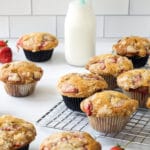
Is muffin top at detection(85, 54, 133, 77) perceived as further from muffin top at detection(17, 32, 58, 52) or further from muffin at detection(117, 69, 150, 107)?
muffin top at detection(17, 32, 58, 52)

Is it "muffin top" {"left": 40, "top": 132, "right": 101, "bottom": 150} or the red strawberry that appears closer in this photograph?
"muffin top" {"left": 40, "top": 132, "right": 101, "bottom": 150}

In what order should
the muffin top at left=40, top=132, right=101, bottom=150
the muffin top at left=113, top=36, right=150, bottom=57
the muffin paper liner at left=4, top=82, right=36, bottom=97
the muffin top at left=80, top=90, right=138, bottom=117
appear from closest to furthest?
the muffin top at left=40, top=132, right=101, bottom=150
the muffin top at left=80, top=90, right=138, bottom=117
the muffin paper liner at left=4, top=82, right=36, bottom=97
the muffin top at left=113, top=36, right=150, bottom=57

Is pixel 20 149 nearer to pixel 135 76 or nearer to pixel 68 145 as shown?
pixel 68 145

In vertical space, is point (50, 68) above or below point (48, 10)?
below

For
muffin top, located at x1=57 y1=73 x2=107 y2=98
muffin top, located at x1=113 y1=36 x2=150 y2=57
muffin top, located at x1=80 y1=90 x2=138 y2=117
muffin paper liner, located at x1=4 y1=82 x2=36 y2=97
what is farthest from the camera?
muffin top, located at x1=113 y1=36 x2=150 y2=57

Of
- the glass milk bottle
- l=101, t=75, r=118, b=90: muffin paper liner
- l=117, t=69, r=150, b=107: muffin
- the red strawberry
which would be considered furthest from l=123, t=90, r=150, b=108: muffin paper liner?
the red strawberry

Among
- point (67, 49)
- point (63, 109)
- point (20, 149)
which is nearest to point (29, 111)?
point (63, 109)
